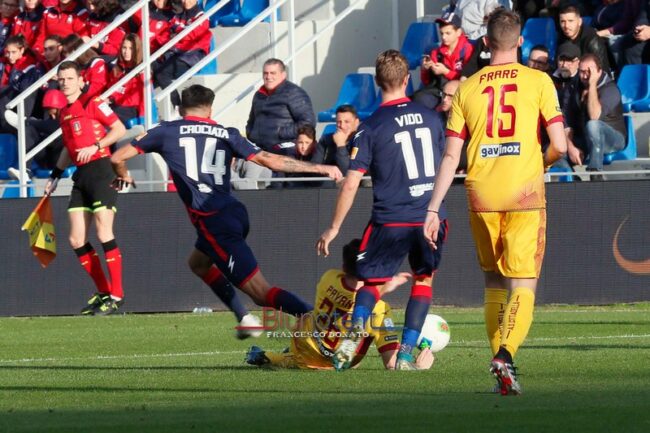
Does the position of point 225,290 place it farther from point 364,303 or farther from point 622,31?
point 622,31

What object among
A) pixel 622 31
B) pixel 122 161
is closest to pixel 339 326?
pixel 122 161

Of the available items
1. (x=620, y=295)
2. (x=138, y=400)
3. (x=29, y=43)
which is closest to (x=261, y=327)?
(x=138, y=400)

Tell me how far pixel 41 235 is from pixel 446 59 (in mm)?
5692

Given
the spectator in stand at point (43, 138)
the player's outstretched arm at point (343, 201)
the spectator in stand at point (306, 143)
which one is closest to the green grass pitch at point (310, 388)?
the player's outstretched arm at point (343, 201)

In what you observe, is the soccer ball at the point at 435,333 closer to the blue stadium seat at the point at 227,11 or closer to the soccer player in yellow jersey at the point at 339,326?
the soccer player in yellow jersey at the point at 339,326

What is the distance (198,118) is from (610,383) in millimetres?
4149

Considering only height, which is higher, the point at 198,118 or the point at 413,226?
the point at 198,118

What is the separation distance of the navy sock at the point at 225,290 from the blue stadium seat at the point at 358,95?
8.49 m

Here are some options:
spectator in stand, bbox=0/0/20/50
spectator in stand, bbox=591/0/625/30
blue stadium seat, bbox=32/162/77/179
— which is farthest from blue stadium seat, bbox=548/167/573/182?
spectator in stand, bbox=0/0/20/50

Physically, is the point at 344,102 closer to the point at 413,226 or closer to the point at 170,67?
the point at 170,67

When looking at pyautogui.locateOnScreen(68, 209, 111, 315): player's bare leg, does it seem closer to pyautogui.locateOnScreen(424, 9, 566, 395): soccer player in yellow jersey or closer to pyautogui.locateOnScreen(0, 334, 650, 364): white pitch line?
pyautogui.locateOnScreen(0, 334, 650, 364): white pitch line

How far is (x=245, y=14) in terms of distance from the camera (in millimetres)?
22062

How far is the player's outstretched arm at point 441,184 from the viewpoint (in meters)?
8.27

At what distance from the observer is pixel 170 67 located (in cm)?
2042
